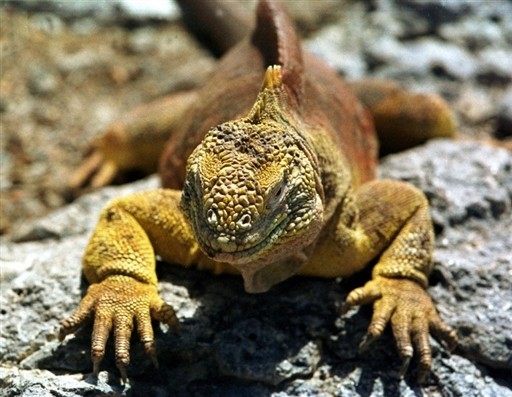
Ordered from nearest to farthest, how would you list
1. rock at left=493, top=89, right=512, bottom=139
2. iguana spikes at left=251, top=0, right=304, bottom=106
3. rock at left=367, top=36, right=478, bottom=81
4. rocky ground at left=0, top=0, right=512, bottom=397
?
rocky ground at left=0, top=0, right=512, bottom=397, iguana spikes at left=251, top=0, right=304, bottom=106, rock at left=493, top=89, right=512, bottom=139, rock at left=367, top=36, right=478, bottom=81

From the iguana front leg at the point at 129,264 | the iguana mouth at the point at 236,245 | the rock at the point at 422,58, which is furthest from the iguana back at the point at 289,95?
the rock at the point at 422,58

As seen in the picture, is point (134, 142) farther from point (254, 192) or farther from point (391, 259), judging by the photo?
point (254, 192)

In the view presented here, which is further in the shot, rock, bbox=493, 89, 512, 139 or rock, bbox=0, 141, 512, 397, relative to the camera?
rock, bbox=493, 89, 512, 139

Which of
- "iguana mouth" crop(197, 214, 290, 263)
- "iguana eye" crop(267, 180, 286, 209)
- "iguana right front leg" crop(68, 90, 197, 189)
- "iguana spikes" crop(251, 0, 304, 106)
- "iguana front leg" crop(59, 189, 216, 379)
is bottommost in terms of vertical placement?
"iguana right front leg" crop(68, 90, 197, 189)

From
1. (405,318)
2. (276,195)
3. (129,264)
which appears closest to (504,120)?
(405,318)

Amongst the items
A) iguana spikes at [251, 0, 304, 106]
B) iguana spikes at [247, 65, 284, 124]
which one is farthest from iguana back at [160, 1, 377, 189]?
iguana spikes at [247, 65, 284, 124]

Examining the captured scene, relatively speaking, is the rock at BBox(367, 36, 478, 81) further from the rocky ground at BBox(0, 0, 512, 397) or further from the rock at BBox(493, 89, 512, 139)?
the rock at BBox(493, 89, 512, 139)

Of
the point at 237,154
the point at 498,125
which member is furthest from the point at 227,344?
the point at 498,125

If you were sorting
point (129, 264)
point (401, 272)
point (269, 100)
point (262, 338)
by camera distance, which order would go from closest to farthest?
point (269, 100) → point (262, 338) → point (129, 264) → point (401, 272)
